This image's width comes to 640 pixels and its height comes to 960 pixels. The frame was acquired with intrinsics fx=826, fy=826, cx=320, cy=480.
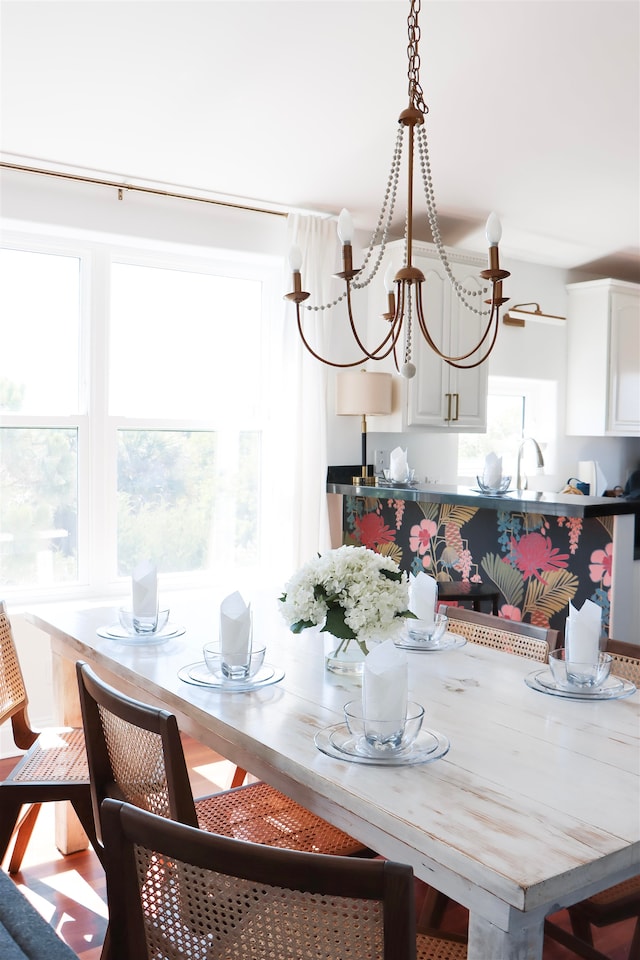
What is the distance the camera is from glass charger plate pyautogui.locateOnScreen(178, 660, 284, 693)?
1804 mm

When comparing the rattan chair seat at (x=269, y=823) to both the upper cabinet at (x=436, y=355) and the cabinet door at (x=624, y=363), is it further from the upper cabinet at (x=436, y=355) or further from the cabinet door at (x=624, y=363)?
the cabinet door at (x=624, y=363)

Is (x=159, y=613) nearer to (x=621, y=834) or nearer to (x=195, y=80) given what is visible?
(x=621, y=834)

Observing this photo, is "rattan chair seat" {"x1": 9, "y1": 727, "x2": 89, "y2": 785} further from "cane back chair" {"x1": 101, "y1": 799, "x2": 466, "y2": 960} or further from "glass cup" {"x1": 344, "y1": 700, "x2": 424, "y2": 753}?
"cane back chair" {"x1": 101, "y1": 799, "x2": 466, "y2": 960}

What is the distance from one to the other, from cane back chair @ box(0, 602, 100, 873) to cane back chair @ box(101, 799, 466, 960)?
69cm

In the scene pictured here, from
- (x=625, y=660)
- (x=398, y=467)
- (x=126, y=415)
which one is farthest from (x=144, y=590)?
(x=398, y=467)

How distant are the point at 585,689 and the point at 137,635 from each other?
3.85 feet

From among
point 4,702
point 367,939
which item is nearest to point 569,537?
point 4,702

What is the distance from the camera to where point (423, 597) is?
87.7 inches

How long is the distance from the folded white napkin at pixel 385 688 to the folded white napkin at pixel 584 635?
54 centimetres

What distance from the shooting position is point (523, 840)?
3.72ft

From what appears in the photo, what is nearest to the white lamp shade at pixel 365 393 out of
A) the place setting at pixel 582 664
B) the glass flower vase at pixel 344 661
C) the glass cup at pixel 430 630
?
the glass cup at pixel 430 630

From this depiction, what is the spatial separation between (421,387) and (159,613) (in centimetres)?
228

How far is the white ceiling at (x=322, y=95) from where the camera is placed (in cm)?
259

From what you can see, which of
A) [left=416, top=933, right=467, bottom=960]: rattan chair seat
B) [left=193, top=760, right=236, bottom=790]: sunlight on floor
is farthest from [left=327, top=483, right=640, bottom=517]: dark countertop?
[left=416, top=933, right=467, bottom=960]: rattan chair seat
